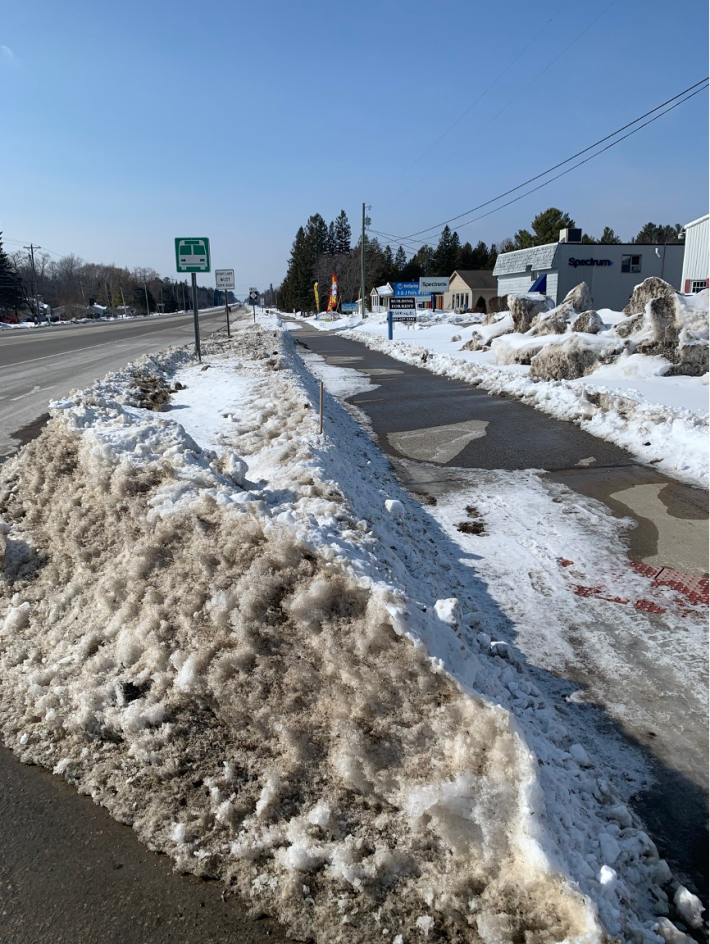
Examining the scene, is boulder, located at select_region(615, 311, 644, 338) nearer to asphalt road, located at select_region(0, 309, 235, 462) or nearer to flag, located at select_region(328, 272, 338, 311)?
asphalt road, located at select_region(0, 309, 235, 462)

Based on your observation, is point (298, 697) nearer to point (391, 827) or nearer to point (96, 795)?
point (391, 827)

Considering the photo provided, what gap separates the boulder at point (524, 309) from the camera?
22188mm

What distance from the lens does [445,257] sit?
95312 millimetres

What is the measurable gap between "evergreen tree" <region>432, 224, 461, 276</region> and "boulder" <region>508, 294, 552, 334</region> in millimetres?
76847

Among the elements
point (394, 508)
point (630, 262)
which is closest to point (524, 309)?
point (394, 508)

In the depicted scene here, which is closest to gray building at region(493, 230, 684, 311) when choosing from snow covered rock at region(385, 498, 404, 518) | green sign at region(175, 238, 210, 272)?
green sign at region(175, 238, 210, 272)

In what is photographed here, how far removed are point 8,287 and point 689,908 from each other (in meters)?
80.2

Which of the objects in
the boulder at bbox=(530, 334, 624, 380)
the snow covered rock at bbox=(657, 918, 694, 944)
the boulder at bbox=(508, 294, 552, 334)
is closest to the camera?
the snow covered rock at bbox=(657, 918, 694, 944)

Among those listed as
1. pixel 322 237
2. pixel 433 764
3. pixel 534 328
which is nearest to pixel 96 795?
pixel 433 764

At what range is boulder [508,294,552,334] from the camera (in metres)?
22.2

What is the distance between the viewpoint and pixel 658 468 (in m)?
8.30

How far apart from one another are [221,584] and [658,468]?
22.8 feet

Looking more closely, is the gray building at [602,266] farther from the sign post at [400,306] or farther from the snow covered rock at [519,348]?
the snow covered rock at [519,348]

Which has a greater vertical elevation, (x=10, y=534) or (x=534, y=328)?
(x=534, y=328)
